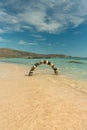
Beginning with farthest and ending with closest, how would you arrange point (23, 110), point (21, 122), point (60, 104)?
point (60, 104)
point (23, 110)
point (21, 122)

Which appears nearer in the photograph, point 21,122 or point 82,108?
point 21,122

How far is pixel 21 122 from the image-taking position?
5414 mm

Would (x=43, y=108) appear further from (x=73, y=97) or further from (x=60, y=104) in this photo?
(x=73, y=97)

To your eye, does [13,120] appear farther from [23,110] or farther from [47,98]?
[47,98]

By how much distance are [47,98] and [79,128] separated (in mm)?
3323

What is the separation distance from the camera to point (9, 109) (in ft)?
21.3

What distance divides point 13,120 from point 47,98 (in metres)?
2.95

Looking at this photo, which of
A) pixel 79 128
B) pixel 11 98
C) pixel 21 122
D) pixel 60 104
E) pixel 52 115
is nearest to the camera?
pixel 79 128

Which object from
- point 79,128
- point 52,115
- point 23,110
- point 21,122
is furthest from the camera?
point 23,110

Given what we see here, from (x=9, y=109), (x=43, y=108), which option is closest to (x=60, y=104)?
(x=43, y=108)

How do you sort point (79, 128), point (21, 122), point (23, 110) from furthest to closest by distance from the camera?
point (23, 110) < point (21, 122) < point (79, 128)

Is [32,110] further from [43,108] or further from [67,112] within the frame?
[67,112]

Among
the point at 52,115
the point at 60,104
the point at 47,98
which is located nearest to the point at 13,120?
the point at 52,115

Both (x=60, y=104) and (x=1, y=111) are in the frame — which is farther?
→ (x=60, y=104)
